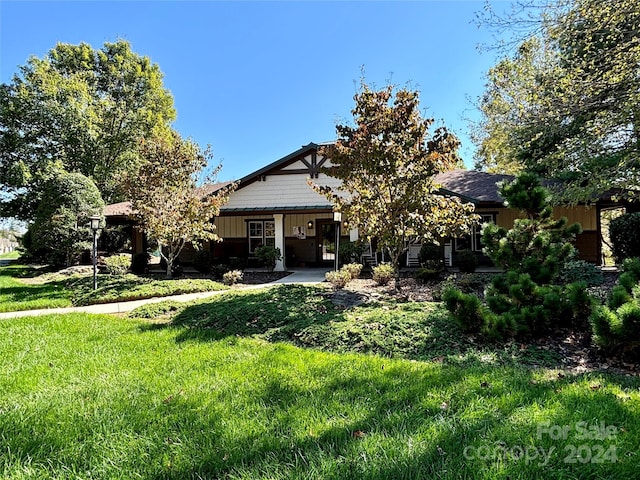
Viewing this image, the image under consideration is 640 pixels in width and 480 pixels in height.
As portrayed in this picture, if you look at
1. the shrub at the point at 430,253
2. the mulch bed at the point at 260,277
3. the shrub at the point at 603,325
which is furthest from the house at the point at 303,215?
the shrub at the point at 603,325

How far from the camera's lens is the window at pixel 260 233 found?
55.2ft

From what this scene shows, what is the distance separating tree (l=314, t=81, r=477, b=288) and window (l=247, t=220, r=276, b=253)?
28.9 ft

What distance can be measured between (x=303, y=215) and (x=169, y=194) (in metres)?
6.68

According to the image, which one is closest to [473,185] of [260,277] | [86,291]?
[260,277]

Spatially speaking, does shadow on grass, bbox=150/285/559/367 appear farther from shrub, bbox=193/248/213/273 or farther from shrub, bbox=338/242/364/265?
shrub, bbox=193/248/213/273

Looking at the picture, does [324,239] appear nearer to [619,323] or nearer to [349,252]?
[349,252]

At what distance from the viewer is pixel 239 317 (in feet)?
20.3

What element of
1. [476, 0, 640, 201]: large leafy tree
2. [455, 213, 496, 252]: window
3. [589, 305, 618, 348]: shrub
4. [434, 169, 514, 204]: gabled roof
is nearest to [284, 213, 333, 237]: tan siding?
[434, 169, 514, 204]: gabled roof

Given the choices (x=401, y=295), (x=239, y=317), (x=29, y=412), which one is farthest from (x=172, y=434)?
(x=401, y=295)

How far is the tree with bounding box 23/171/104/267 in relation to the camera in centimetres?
1425

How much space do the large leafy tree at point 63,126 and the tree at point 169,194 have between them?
37.8 feet

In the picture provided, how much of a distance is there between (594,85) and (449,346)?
17.5ft

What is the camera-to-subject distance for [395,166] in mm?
7812

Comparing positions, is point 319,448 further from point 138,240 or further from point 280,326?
point 138,240
